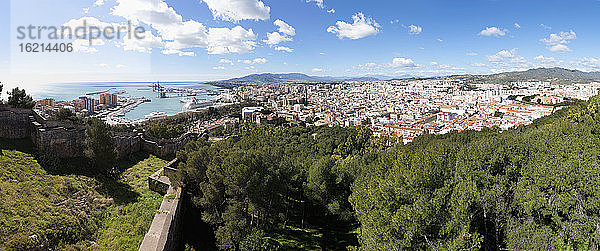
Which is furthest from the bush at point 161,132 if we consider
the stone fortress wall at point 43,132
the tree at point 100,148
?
the tree at point 100,148

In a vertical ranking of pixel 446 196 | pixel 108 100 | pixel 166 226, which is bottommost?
pixel 166 226


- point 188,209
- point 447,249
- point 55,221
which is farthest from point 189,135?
point 447,249

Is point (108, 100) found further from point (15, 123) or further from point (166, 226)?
point (166, 226)

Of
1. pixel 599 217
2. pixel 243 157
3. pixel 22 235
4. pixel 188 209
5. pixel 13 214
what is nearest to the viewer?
pixel 22 235

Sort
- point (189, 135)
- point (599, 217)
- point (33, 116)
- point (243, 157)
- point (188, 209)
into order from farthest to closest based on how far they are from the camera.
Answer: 1. point (189, 135)
2. point (33, 116)
3. point (188, 209)
4. point (243, 157)
5. point (599, 217)

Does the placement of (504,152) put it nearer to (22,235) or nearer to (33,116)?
(22,235)

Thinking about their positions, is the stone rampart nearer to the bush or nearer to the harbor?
the bush

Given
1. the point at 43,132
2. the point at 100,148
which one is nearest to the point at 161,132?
the point at 43,132
